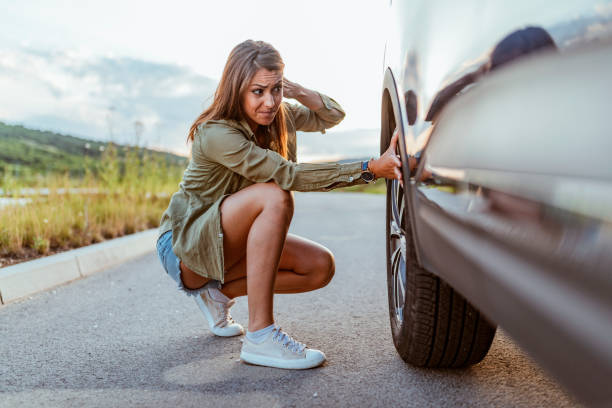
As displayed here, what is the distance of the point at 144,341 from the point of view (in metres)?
3.07

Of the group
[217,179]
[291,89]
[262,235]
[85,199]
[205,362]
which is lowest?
[205,362]

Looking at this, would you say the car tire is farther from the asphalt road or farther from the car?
the car

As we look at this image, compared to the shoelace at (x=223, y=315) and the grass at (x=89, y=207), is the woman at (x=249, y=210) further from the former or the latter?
the grass at (x=89, y=207)

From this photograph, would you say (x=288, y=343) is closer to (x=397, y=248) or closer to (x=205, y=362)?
(x=205, y=362)

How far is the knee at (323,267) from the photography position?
3.11m

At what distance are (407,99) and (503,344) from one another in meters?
1.49

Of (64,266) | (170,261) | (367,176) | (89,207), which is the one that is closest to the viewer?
(367,176)

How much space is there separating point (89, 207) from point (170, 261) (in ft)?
13.5

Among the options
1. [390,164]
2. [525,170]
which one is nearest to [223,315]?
[390,164]

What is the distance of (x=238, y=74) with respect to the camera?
9.29ft

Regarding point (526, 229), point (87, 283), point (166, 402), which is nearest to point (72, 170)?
point (87, 283)

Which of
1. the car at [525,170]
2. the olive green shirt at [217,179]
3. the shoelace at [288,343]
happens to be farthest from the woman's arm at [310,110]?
the car at [525,170]

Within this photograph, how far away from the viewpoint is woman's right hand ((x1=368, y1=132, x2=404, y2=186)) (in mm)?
2176

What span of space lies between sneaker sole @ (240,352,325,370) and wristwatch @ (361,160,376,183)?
77 cm
